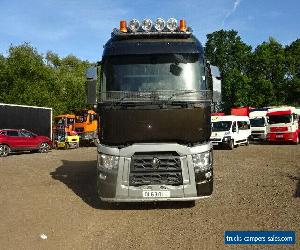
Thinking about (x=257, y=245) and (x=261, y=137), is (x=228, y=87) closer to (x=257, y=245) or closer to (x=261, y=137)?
(x=261, y=137)

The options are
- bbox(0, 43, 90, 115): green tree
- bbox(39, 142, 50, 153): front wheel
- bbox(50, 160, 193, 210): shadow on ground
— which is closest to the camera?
bbox(50, 160, 193, 210): shadow on ground

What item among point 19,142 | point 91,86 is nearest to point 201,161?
point 91,86

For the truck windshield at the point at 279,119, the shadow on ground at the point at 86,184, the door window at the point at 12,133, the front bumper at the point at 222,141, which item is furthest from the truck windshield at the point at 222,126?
the door window at the point at 12,133

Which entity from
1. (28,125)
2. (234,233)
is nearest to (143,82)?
(234,233)

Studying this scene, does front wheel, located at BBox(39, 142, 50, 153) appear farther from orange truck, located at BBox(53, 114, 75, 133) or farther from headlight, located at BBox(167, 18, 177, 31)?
headlight, located at BBox(167, 18, 177, 31)

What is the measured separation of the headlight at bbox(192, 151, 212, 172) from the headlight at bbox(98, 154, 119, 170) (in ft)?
5.24

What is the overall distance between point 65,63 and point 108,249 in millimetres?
71716

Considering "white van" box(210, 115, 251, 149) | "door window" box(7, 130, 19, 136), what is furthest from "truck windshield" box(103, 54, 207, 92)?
"door window" box(7, 130, 19, 136)

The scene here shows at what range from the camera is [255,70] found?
205ft

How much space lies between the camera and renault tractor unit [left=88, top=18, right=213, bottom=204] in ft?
26.5

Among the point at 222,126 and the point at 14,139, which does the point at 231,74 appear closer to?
the point at 222,126

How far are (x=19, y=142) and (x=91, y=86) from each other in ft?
55.3

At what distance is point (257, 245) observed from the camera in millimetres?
6227

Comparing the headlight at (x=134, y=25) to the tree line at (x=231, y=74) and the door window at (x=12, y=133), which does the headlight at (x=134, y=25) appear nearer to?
the door window at (x=12, y=133)
